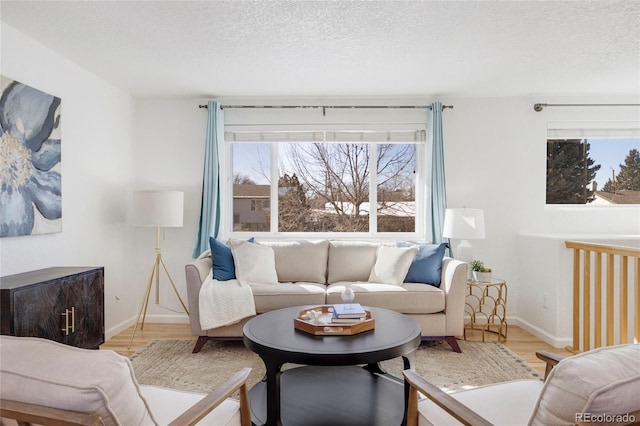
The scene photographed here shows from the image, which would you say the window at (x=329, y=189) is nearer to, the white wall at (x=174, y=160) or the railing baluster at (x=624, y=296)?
the white wall at (x=174, y=160)

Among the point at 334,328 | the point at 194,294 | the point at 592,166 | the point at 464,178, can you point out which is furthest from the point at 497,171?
the point at 194,294

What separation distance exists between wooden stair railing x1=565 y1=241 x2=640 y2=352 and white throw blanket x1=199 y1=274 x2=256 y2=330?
281 cm

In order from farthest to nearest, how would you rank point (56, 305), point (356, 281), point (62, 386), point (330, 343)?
point (356, 281), point (56, 305), point (330, 343), point (62, 386)

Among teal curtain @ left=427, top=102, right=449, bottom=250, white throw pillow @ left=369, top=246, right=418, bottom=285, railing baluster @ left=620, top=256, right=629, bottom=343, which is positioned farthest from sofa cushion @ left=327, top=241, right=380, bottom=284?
railing baluster @ left=620, top=256, right=629, bottom=343

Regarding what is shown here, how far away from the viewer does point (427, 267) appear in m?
3.65

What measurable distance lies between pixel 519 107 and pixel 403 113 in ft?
4.16

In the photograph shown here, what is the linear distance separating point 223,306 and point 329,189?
6.16 feet

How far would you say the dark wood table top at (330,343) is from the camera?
1.94m

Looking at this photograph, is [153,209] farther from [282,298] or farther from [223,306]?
[282,298]

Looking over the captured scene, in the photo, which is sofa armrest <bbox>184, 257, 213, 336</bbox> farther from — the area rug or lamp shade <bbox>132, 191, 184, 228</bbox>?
lamp shade <bbox>132, 191, 184, 228</bbox>

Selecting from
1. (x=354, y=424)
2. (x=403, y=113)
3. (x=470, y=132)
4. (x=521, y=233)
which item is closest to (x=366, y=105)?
(x=403, y=113)

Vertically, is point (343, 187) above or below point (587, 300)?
above

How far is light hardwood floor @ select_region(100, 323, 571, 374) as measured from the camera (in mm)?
3383

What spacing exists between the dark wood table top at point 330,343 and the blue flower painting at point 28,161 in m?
1.82
